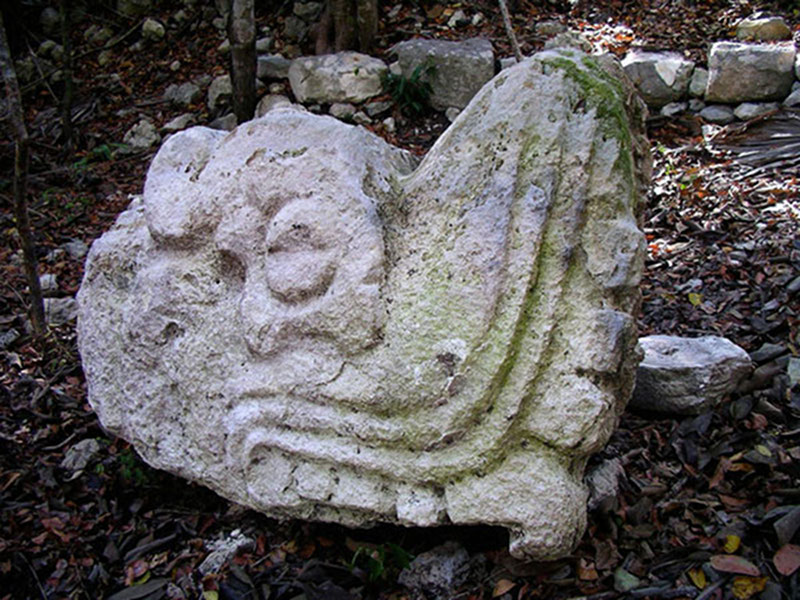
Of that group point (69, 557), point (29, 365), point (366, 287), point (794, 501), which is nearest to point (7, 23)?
point (29, 365)

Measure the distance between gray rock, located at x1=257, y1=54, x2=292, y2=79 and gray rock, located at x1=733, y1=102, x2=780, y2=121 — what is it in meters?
2.97

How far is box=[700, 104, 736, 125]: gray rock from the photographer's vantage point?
15.6ft

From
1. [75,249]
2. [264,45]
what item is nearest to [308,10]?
[264,45]

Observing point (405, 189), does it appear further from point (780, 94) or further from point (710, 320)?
point (780, 94)

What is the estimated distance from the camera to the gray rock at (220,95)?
5.52 meters

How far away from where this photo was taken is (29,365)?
3.53 metres

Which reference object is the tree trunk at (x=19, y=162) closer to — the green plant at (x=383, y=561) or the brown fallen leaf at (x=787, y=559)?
the green plant at (x=383, y=561)

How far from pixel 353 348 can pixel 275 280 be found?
308 mm

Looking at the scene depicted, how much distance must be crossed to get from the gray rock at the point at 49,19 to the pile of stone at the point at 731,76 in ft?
15.2

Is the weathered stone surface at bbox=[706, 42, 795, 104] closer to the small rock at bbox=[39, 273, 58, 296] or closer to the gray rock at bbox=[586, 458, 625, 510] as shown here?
the gray rock at bbox=[586, 458, 625, 510]

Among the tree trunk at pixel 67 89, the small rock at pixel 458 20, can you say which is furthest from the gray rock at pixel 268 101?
the small rock at pixel 458 20

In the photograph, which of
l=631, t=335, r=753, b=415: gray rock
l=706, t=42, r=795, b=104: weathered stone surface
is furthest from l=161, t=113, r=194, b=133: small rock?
l=631, t=335, r=753, b=415: gray rock

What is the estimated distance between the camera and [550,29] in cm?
560

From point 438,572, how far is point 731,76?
3.83 metres
